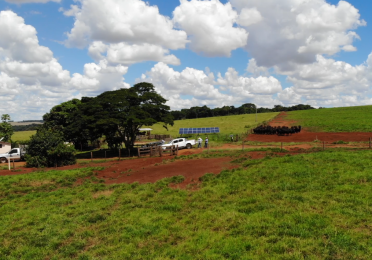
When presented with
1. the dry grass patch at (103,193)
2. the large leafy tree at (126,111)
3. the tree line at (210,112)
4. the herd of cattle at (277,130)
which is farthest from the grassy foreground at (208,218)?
the tree line at (210,112)

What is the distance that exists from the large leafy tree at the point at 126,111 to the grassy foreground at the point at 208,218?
52.1 feet

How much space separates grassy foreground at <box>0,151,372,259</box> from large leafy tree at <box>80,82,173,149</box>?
15.9 m

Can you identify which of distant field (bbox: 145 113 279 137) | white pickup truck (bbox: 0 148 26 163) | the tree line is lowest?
white pickup truck (bbox: 0 148 26 163)

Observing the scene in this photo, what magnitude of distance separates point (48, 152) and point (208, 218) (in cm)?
2034

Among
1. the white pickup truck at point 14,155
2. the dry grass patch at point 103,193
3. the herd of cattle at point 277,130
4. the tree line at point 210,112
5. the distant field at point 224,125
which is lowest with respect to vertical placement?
the dry grass patch at point 103,193

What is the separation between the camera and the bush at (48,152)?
23672 mm

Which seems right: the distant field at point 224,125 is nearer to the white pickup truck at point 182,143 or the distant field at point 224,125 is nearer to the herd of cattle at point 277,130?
the herd of cattle at point 277,130

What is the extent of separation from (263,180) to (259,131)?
108ft

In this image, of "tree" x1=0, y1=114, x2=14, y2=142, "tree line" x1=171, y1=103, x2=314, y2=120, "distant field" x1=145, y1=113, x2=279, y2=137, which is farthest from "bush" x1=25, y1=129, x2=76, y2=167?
"tree line" x1=171, y1=103, x2=314, y2=120

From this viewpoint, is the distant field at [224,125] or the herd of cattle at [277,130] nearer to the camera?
the herd of cattle at [277,130]

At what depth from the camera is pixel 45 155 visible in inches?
957

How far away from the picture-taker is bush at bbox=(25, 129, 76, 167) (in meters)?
23.7

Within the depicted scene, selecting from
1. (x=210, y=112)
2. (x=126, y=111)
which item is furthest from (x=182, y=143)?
(x=210, y=112)

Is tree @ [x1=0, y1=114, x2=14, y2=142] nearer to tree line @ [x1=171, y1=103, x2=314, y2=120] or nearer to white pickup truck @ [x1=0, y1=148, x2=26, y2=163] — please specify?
white pickup truck @ [x1=0, y1=148, x2=26, y2=163]
